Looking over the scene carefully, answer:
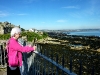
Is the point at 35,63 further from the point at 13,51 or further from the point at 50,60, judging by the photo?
the point at 50,60

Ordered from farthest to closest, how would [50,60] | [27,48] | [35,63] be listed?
[35,63], [27,48], [50,60]

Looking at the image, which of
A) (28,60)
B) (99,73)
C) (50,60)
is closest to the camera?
(50,60)

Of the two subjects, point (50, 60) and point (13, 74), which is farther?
point (13, 74)

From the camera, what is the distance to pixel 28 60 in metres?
5.57

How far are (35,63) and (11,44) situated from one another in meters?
0.91

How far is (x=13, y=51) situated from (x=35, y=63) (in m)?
0.77

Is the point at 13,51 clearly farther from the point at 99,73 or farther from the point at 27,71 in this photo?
the point at 99,73

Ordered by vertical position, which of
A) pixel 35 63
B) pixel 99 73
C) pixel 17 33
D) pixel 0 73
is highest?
pixel 17 33

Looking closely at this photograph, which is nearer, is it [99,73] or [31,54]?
[31,54]

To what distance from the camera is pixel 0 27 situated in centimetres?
7425

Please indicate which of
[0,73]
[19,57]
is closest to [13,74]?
[19,57]

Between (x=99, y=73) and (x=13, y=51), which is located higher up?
(x=13, y=51)

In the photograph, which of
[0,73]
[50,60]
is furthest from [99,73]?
[50,60]

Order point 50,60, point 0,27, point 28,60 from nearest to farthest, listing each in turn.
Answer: point 50,60 → point 28,60 → point 0,27
